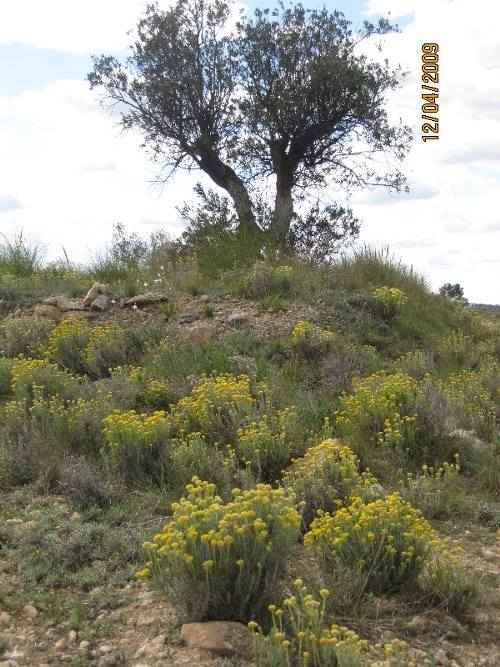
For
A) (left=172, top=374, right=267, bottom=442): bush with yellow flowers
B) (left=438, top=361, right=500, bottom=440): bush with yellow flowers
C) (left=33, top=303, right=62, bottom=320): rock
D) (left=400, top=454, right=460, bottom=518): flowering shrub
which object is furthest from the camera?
(left=33, top=303, right=62, bottom=320): rock

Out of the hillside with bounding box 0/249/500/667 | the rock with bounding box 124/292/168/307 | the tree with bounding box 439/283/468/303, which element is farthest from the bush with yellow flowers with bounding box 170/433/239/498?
the tree with bounding box 439/283/468/303

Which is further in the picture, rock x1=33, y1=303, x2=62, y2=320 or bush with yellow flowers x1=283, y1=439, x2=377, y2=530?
rock x1=33, y1=303, x2=62, y2=320

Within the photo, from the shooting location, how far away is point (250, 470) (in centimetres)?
503

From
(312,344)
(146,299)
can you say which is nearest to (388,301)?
(312,344)

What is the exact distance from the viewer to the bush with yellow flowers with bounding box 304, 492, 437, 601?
3604 mm

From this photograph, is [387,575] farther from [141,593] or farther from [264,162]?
[264,162]

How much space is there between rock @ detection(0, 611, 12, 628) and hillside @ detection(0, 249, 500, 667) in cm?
4

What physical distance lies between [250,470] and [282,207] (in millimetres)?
8833

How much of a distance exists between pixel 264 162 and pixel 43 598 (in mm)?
10704

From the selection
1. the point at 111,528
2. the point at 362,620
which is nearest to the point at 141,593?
the point at 111,528

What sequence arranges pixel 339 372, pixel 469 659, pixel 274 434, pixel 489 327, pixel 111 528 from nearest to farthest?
pixel 469 659 → pixel 111 528 → pixel 274 434 → pixel 339 372 → pixel 489 327

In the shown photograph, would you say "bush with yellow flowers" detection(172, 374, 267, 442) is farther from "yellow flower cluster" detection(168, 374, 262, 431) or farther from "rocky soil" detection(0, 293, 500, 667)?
"rocky soil" detection(0, 293, 500, 667)

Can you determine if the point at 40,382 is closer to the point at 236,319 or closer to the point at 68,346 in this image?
the point at 68,346

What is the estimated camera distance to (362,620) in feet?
11.1
